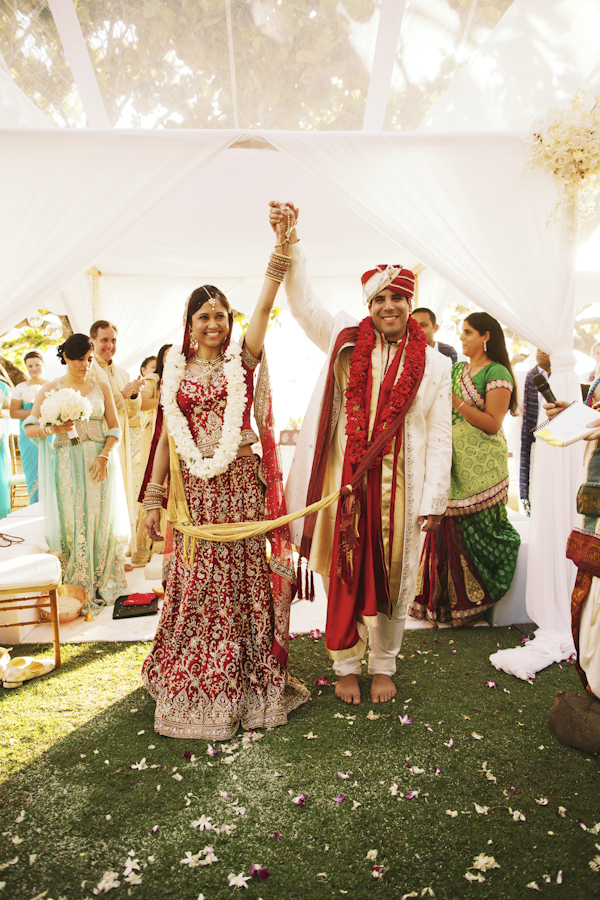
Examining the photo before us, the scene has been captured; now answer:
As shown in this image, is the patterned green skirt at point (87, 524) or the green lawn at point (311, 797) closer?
the green lawn at point (311, 797)

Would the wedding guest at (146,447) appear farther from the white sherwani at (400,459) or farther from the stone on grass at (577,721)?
the stone on grass at (577,721)

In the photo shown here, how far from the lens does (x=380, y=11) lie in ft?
11.3

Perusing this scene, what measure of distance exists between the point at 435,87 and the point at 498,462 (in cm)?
240

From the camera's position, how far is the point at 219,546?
2643 mm

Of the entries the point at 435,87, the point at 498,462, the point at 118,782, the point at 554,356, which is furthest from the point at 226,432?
the point at 435,87

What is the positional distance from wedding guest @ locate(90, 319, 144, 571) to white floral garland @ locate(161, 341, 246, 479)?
178 centimetres

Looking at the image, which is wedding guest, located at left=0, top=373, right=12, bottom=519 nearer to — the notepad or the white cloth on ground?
the white cloth on ground

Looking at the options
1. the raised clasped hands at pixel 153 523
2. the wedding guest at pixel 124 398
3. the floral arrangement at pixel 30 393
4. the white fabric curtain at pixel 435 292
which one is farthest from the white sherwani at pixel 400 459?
the floral arrangement at pixel 30 393

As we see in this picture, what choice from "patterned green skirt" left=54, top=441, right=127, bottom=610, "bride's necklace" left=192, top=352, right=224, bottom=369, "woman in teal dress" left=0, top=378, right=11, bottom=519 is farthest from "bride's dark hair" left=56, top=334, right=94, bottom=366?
"woman in teal dress" left=0, top=378, right=11, bottom=519

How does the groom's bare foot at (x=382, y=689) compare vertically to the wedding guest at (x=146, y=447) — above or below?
below

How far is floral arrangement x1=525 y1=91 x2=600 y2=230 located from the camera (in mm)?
3037

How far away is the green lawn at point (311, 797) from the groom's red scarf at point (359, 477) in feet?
1.75

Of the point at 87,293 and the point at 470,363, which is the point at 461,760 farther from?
the point at 87,293

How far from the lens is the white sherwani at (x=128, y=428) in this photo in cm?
466
